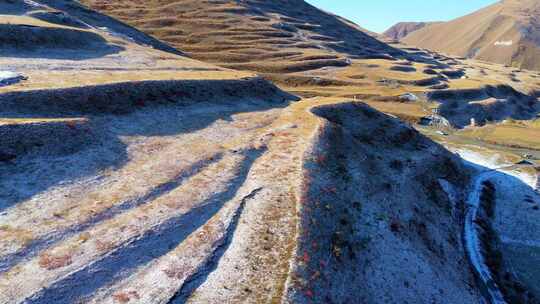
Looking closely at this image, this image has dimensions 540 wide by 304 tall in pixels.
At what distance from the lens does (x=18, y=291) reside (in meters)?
25.4

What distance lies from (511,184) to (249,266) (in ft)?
223

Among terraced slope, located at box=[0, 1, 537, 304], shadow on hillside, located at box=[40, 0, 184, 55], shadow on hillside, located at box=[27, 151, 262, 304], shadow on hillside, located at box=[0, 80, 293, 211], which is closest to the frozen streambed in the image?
terraced slope, located at box=[0, 1, 537, 304]

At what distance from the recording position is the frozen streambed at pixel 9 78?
1988 inches

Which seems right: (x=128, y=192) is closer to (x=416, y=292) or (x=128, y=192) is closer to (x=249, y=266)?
(x=249, y=266)

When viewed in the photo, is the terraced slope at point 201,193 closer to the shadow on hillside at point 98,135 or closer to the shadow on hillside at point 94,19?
the shadow on hillside at point 98,135

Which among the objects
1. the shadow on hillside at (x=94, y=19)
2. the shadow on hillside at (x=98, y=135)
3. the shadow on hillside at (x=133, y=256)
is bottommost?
the shadow on hillside at (x=133, y=256)

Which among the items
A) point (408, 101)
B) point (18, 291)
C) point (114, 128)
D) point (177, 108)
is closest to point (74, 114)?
point (114, 128)

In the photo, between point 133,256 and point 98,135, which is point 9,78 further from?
point 133,256

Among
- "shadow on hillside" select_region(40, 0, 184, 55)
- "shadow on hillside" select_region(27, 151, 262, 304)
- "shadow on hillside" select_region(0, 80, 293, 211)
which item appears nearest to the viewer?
"shadow on hillside" select_region(27, 151, 262, 304)

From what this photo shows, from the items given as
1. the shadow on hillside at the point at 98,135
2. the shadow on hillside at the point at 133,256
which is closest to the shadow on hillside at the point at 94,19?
the shadow on hillside at the point at 98,135

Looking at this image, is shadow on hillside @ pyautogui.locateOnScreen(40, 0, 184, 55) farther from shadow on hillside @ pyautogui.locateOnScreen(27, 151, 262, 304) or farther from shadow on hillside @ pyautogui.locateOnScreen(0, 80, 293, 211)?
shadow on hillside @ pyautogui.locateOnScreen(27, 151, 262, 304)

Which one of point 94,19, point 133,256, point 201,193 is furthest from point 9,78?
point 94,19

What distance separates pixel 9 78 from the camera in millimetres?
51500

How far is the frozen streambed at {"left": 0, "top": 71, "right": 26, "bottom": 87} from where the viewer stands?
166 feet
